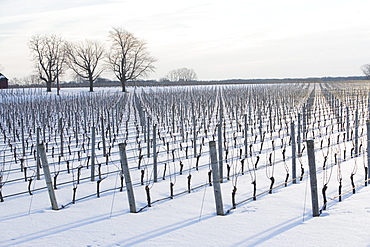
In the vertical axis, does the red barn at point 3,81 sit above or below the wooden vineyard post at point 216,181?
above

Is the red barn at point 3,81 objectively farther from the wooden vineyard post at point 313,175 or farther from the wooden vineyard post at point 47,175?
the wooden vineyard post at point 313,175

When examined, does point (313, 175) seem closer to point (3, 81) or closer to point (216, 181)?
point (216, 181)

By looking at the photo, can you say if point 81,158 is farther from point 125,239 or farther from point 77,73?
point 77,73

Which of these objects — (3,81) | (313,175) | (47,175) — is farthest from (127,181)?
(3,81)

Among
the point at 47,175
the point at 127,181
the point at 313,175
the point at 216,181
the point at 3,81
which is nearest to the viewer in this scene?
the point at 313,175

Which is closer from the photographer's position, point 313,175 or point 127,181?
point 313,175

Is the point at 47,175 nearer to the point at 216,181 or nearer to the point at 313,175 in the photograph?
the point at 216,181

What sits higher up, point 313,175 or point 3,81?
point 3,81

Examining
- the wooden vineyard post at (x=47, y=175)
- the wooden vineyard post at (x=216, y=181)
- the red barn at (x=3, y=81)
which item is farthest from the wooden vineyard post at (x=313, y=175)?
the red barn at (x=3, y=81)

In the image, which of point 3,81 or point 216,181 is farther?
point 3,81

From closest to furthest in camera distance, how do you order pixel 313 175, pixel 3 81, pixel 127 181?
1. pixel 313 175
2. pixel 127 181
3. pixel 3 81

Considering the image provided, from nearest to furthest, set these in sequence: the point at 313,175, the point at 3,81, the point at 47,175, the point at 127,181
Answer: the point at 313,175, the point at 127,181, the point at 47,175, the point at 3,81

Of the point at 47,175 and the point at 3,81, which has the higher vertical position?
the point at 3,81

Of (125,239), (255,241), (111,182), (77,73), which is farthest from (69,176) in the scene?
(77,73)
